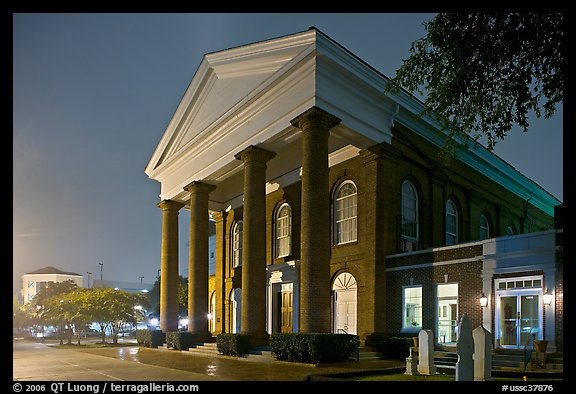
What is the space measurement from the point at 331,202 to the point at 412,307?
656cm

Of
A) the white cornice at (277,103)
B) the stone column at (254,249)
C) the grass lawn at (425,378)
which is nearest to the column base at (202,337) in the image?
the stone column at (254,249)

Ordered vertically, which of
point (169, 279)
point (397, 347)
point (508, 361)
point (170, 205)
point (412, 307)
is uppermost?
point (170, 205)

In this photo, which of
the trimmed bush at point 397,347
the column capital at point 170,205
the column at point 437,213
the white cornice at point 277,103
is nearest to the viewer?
the trimmed bush at point 397,347

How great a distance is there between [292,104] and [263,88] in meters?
2.00

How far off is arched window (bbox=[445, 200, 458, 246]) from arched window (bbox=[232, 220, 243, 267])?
42.0ft

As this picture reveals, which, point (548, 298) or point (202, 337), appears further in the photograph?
point (202, 337)

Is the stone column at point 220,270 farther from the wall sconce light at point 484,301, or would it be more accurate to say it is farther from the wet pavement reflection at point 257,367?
the wall sconce light at point 484,301

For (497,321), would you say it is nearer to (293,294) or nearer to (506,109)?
(506,109)

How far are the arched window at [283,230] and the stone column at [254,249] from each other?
615cm

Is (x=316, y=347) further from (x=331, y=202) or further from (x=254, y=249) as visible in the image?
(x=331, y=202)

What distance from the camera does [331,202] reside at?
2845cm

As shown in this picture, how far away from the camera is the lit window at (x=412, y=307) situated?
2452 cm

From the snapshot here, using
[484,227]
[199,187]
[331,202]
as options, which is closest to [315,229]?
[331,202]
